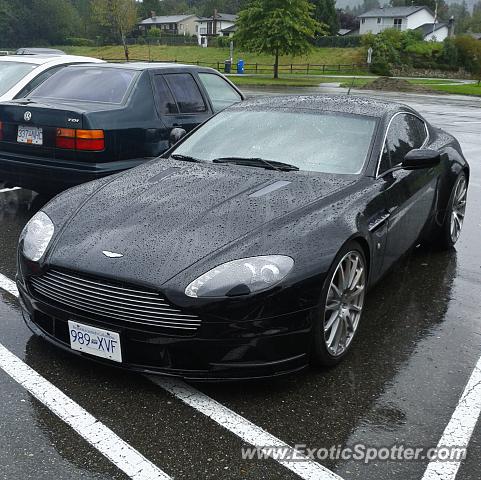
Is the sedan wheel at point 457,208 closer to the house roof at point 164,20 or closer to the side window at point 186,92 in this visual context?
the side window at point 186,92

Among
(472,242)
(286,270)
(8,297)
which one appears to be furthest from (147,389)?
(472,242)

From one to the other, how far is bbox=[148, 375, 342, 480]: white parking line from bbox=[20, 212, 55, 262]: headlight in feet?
3.00

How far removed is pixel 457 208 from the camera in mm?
5758

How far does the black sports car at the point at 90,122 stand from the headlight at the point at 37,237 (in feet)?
6.80

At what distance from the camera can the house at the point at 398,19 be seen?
91562mm

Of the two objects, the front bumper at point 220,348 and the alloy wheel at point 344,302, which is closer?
the front bumper at point 220,348

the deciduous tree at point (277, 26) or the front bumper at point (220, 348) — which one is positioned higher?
the deciduous tree at point (277, 26)

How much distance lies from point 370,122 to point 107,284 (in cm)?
240

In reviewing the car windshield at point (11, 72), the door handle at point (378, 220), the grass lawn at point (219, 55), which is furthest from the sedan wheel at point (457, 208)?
the grass lawn at point (219, 55)

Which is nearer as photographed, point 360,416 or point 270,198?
point 360,416

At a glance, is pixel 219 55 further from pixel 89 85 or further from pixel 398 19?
pixel 89 85

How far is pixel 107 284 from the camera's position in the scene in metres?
3.05

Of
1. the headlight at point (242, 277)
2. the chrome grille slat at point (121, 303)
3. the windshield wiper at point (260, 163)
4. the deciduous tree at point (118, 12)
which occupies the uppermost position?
the deciduous tree at point (118, 12)

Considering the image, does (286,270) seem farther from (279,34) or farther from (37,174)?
(279,34)
